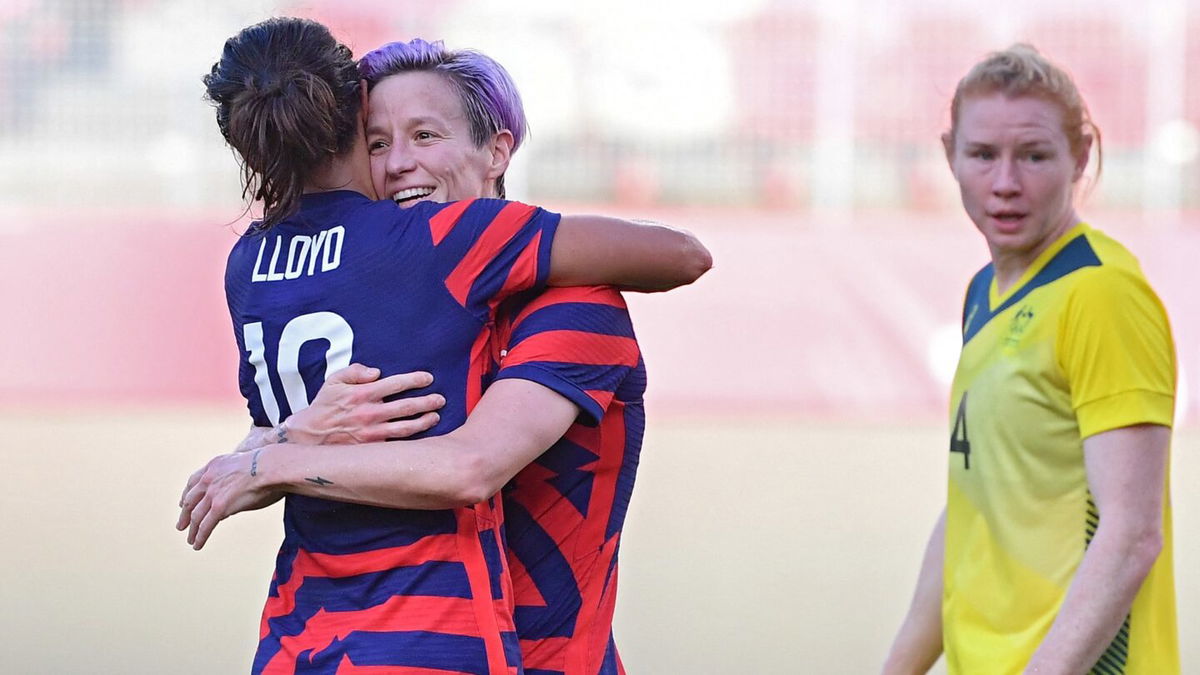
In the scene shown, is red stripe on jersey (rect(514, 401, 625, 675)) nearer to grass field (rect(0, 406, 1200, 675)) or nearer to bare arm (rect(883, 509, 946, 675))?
bare arm (rect(883, 509, 946, 675))

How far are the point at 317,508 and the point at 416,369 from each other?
0.23 metres

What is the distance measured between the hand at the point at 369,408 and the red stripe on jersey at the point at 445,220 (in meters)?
0.18

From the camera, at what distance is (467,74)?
7.69 feet

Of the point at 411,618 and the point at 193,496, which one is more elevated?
the point at 193,496

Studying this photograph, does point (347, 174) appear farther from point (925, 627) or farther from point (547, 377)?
point (925, 627)

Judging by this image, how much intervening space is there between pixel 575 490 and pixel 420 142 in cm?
55

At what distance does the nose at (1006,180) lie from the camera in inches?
96.7

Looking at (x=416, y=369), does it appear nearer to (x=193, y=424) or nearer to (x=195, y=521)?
(x=195, y=521)

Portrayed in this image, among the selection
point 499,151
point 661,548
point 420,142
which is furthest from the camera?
point 661,548

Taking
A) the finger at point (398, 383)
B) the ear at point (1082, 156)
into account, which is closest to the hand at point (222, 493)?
the finger at point (398, 383)

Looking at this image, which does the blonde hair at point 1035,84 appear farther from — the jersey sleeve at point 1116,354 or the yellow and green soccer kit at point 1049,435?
the jersey sleeve at point 1116,354

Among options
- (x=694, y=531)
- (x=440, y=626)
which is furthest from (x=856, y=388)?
(x=440, y=626)

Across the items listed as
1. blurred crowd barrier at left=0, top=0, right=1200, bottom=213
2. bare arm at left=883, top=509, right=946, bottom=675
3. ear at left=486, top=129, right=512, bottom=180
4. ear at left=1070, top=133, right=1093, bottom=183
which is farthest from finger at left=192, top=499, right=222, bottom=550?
blurred crowd barrier at left=0, top=0, right=1200, bottom=213

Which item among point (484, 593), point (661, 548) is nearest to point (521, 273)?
point (484, 593)
